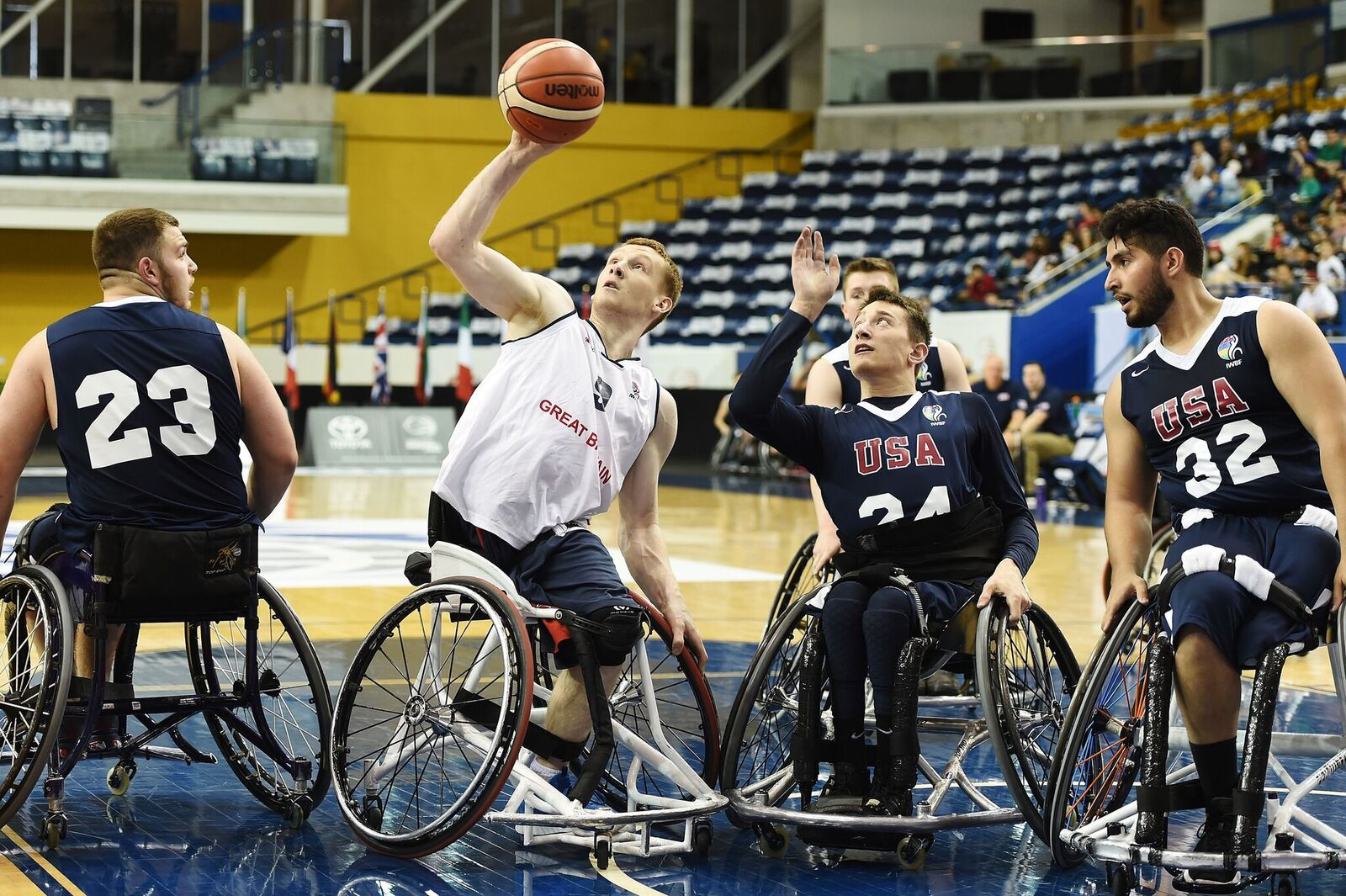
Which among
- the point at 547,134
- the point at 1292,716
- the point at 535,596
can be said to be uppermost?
the point at 547,134

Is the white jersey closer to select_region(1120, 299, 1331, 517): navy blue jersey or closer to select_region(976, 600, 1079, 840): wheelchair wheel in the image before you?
select_region(976, 600, 1079, 840): wheelchair wheel

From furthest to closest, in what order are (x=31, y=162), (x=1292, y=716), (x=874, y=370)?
(x=31, y=162) → (x=1292, y=716) → (x=874, y=370)

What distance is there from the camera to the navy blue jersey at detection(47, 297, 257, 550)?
403 centimetres

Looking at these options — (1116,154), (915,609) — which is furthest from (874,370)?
(1116,154)

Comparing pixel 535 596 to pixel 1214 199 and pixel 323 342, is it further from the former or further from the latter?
pixel 323 342

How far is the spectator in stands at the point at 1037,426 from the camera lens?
46.5ft

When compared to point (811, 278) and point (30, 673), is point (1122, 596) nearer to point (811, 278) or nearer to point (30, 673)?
point (811, 278)

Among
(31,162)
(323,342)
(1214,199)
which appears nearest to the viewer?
(1214,199)

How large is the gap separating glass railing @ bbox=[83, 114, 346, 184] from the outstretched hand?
767 inches

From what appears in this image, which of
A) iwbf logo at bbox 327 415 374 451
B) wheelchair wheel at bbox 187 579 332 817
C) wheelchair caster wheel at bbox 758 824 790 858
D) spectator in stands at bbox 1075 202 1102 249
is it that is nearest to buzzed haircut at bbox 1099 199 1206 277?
wheelchair caster wheel at bbox 758 824 790 858

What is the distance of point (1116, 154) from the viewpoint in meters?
22.4

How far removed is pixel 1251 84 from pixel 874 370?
20362 mm

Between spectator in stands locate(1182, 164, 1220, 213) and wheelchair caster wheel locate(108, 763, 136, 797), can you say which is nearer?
wheelchair caster wheel locate(108, 763, 136, 797)

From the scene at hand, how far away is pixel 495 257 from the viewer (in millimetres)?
3910
